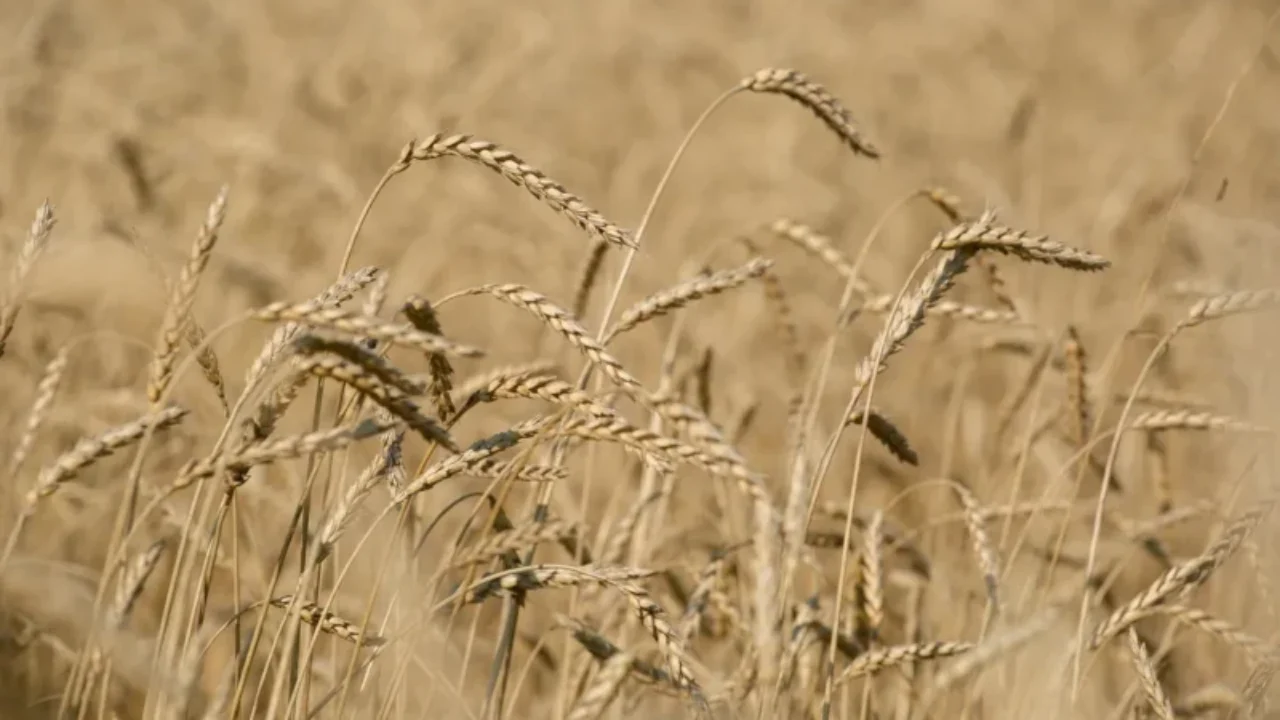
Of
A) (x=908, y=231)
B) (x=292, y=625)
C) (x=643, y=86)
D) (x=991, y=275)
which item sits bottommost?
(x=292, y=625)

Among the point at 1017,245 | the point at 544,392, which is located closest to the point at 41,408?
the point at 544,392

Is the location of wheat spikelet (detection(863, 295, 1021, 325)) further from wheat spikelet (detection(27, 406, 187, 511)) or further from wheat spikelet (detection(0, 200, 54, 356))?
wheat spikelet (detection(0, 200, 54, 356))

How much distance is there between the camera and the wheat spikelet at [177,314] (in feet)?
4.76

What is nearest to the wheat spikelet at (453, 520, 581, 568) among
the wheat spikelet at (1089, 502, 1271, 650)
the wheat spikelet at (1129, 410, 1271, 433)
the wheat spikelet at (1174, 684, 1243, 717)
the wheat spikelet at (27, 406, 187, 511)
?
the wheat spikelet at (27, 406, 187, 511)

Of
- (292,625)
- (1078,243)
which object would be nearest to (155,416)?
(292,625)

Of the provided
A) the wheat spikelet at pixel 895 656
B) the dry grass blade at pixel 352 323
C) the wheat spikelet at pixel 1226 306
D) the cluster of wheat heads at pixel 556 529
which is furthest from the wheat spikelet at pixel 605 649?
the wheat spikelet at pixel 1226 306

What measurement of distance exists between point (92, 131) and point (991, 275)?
4.49m

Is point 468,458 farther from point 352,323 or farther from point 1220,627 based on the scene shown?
point 1220,627

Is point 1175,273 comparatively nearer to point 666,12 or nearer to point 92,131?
point 92,131

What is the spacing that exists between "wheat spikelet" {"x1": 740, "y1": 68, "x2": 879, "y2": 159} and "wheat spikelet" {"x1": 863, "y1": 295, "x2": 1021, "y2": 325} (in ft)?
0.88

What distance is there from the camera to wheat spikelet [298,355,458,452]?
124 cm

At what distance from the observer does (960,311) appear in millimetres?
2027

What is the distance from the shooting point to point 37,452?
3889 millimetres

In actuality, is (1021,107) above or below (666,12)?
below
